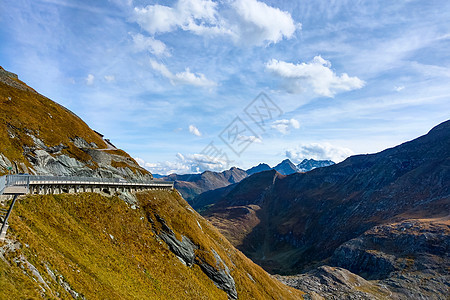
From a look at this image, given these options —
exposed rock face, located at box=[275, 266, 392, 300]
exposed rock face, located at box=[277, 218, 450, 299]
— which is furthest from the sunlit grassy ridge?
exposed rock face, located at box=[277, 218, 450, 299]

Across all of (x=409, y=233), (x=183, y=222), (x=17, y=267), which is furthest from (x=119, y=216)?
(x=409, y=233)

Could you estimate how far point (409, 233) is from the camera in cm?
15050

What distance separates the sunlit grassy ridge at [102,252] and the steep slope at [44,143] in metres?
19.0

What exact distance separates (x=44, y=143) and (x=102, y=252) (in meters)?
47.7

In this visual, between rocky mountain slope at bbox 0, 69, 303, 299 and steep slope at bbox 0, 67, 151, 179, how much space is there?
31cm

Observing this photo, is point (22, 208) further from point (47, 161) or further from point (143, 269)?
point (47, 161)

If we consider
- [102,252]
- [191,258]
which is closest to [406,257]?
[191,258]

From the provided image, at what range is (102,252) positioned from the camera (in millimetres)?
32406

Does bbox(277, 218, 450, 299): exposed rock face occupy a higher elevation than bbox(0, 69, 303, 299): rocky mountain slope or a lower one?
lower

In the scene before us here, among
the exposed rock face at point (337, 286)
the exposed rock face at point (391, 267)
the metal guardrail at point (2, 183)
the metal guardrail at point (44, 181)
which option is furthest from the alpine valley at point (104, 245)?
the metal guardrail at point (44, 181)

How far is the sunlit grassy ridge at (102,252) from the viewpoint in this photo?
21.5m

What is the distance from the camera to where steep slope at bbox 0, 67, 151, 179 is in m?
55.4

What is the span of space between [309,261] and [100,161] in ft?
577

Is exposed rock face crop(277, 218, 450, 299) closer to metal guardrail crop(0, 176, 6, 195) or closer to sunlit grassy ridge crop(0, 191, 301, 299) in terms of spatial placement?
sunlit grassy ridge crop(0, 191, 301, 299)
